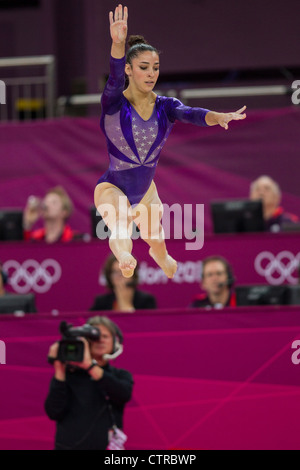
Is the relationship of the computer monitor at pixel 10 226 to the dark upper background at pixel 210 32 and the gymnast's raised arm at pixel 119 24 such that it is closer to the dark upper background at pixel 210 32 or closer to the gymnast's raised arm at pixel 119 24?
the dark upper background at pixel 210 32

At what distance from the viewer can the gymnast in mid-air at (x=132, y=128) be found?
2.68 metres

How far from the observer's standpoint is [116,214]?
2.81m

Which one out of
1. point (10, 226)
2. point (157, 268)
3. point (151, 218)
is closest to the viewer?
point (151, 218)

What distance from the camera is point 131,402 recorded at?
17.8 ft

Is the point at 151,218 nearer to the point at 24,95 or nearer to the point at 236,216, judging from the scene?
the point at 236,216

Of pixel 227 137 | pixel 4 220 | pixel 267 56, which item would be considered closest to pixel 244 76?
pixel 227 137

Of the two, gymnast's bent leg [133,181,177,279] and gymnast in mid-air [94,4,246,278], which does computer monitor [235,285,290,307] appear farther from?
gymnast in mid-air [94,4,246,278]

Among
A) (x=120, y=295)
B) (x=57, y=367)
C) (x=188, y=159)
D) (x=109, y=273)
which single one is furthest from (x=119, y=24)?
(x=188, y=159)

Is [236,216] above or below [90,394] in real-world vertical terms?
above

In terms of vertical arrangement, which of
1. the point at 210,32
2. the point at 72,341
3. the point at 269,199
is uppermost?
the point at 210,32

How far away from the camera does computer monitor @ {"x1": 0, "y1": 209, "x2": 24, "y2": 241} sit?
7.19 metres

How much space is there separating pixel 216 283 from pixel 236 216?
112cm

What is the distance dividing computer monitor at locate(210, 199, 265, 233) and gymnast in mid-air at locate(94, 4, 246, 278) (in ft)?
13.4
